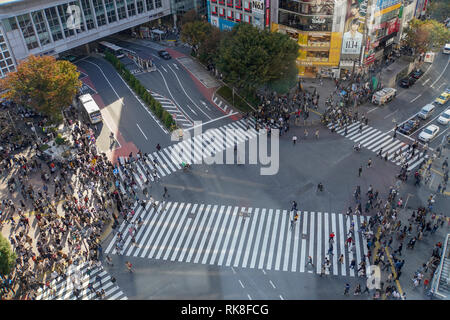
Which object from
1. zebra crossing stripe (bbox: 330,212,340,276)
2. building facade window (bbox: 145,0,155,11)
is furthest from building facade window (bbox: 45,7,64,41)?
zebra crossing stripe (bbox: 330,212,340,276)

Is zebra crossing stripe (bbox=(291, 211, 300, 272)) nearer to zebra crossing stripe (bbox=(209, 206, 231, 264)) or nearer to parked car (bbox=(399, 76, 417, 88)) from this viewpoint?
zebra crossing stripe (bbox=(209, 206, 231, 264))

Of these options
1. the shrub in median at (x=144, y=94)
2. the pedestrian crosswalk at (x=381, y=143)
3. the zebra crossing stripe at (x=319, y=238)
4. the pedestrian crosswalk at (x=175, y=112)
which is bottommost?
the zebra crossing stripe at (x=319, y=238)

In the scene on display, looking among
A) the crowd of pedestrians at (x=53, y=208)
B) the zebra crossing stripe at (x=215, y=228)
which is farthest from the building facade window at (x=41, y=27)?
the zebra crossing stripe at (x=215, y=228)

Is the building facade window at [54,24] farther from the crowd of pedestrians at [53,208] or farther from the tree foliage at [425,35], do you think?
the tree foliage at [425,35]

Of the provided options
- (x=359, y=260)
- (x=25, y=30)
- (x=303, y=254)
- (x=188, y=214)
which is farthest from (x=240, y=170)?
(x=25, y=30)

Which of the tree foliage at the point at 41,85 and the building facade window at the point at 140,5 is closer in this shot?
the tree foliage at the point at 41,85

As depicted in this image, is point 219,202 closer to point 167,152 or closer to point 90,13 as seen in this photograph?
point 167,152

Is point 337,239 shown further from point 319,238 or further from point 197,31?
point 197,31
